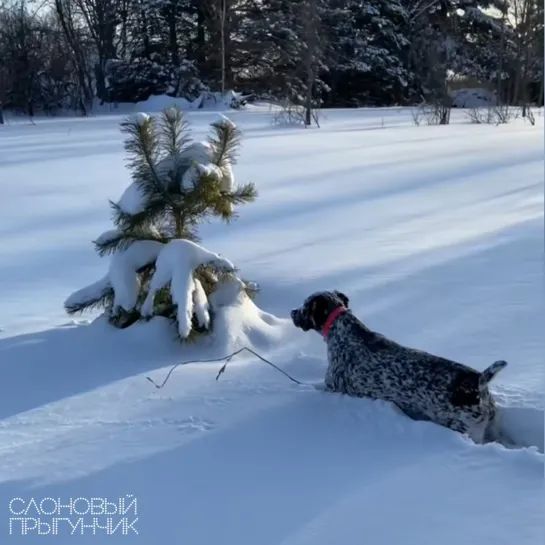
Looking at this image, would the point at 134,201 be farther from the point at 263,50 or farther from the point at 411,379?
the point at 263,50

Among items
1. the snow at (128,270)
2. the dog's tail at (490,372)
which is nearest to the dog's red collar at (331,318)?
the dog's tail at (490,372)

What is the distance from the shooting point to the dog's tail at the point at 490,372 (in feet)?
8.59

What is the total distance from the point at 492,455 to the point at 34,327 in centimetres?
271

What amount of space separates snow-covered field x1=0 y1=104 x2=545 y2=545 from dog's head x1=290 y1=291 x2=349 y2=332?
242 millimetres

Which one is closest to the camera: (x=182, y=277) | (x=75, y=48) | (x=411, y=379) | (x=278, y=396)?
(x=411, y=379)

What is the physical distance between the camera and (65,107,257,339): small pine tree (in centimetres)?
371

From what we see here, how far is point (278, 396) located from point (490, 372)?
0.91 metres

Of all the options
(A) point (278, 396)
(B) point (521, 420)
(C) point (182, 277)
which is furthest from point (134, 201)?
(B) point (521, 420)

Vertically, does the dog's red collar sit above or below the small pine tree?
below

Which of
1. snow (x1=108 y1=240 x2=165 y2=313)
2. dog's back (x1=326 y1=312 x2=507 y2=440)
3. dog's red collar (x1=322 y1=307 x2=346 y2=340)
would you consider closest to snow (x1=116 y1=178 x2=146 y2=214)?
snow (x1=108 y1=240 x2=165 y2=313)

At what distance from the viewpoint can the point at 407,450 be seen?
254cm

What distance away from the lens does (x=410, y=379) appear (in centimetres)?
281

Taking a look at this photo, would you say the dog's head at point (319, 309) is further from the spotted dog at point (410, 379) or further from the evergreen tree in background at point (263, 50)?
the evergreen tree in background at point (263, 50)

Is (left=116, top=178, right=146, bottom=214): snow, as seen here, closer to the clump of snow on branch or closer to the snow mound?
the clump of snow on branch
